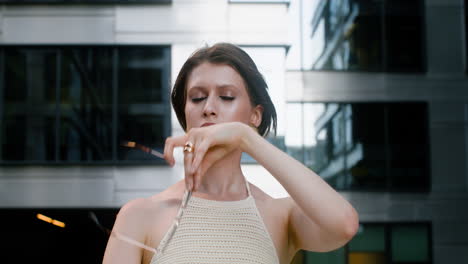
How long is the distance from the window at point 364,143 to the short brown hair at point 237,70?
602cm

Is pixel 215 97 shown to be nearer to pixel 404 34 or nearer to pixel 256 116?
pixel 256 116

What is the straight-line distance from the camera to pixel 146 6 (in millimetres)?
8961

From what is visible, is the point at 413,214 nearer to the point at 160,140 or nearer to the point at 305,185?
the point at 160,140

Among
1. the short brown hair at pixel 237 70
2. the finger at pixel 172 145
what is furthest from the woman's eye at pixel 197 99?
the finger at pixel 172 145

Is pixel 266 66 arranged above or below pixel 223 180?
above

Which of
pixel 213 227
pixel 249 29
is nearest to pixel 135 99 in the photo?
pixel 249 29

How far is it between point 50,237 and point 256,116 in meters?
8.14

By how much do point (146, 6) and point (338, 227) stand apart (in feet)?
26.5

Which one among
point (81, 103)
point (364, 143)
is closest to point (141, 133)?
point (81, 103)

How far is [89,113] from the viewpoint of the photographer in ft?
29.1

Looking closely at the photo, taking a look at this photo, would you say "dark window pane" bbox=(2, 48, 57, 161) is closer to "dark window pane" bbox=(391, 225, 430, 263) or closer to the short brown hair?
"dark window pane" bbox=(391, 225, 430, 263)

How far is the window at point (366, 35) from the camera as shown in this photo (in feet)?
27.0


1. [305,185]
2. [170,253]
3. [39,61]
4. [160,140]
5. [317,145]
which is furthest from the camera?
Result: [39,61]

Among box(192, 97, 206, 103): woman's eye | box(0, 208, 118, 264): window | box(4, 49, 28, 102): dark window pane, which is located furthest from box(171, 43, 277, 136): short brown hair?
box(4, 49, 28, 102): dark window pane
